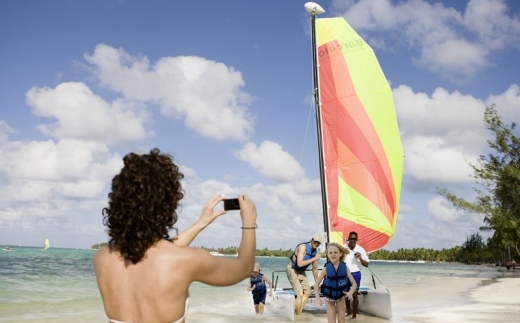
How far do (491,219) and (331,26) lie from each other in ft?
69.0

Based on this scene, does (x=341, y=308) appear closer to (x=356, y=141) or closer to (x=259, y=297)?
(x=259, y=297)

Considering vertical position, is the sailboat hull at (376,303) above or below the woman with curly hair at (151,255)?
below

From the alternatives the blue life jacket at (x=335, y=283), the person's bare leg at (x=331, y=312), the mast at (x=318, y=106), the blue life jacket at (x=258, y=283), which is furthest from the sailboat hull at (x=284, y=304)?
the blue life jacket at (x=335, y=283)

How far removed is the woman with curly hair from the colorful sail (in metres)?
10.8

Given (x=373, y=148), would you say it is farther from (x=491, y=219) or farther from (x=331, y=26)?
(x=491, y=219)

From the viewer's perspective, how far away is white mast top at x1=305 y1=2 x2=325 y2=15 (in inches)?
529

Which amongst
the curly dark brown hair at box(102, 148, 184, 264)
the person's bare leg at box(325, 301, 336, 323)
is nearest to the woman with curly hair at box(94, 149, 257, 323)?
the curly dark brown hair at box(102, 148, 184, 264)

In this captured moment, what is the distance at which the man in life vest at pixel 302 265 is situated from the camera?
10375mm

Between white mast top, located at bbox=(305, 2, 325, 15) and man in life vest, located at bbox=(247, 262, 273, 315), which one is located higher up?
white mast top, located at bbox=(305, 2, 325, 15)

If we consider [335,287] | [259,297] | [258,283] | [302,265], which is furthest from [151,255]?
[259,297]

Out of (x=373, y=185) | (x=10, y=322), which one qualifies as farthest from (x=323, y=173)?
(x=10, y=322)

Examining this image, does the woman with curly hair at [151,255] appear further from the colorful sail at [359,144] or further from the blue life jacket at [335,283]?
the colorful sail at [359,144]

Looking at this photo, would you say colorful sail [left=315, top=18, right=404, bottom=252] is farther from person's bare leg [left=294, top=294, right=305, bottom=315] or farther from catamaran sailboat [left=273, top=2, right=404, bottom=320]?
person's bare leg [left=294, top=294, right=305, bottom=315]

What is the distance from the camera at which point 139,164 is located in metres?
1.92
